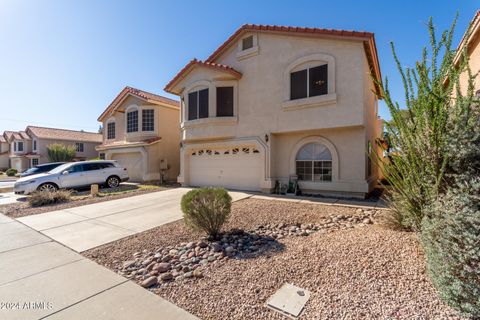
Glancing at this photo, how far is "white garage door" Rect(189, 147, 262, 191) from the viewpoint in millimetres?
11773

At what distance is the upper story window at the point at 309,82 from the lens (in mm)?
9695

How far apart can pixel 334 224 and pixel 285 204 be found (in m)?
2.67

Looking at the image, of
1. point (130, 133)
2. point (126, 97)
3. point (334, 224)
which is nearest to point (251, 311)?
point (334, 224)

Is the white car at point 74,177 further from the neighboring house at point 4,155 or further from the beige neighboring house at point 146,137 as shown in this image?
the neighboring house at point 4,155

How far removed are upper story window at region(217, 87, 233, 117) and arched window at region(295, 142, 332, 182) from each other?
15.2 ft

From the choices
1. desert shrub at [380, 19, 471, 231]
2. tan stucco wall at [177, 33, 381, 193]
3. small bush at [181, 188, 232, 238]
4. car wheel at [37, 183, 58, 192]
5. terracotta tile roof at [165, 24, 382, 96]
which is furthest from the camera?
car wheel at [37, 183, 58, 192]

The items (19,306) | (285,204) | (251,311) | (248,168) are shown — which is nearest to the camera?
(251,311)

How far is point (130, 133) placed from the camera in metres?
17.3

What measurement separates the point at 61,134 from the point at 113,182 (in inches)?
1136

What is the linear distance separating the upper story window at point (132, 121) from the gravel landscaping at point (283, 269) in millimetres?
13925

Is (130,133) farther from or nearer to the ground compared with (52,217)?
farther from the ground

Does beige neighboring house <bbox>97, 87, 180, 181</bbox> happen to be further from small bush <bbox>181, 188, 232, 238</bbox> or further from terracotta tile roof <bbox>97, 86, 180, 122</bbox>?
small bush <bbox>181, 188, 232, 238</bbox>

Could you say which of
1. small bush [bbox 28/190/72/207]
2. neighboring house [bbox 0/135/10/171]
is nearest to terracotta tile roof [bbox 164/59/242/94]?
small bush [bbox 28/190/72/207]

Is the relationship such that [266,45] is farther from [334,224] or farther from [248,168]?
[334,224]
